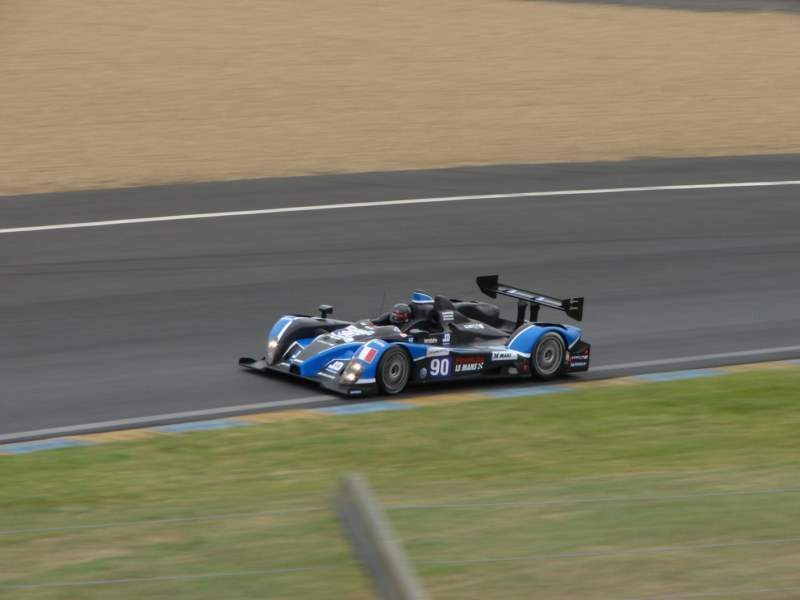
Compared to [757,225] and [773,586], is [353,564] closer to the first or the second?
[773,586]

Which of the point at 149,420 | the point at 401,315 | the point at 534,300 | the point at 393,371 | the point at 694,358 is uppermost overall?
the point at 534,300

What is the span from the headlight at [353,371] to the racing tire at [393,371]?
0.15m

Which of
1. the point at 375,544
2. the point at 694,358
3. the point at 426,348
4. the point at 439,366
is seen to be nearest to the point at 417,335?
the point at 426,348

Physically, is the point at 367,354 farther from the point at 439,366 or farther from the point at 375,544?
the point at 375,544

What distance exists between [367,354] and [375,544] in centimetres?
547

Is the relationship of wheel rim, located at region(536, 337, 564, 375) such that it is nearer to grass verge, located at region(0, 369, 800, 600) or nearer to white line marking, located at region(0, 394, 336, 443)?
grass verge, located at region(0, 369, 800, 600)

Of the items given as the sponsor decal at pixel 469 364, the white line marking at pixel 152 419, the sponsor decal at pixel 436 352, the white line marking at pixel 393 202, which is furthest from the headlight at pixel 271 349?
the white line marking at pixel 393 202

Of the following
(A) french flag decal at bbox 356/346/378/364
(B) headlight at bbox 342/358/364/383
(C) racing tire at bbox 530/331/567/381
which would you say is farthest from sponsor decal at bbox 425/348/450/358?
(C) racing tire at bbox 530/331/567/381

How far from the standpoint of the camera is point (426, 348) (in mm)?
9938

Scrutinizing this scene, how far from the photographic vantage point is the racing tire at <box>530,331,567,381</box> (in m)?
10.3

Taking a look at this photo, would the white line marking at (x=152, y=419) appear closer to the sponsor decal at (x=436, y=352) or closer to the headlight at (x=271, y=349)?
the headlight at (x=271, y=349)

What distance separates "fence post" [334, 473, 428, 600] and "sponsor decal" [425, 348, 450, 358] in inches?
208

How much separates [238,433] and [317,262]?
5.59 meters

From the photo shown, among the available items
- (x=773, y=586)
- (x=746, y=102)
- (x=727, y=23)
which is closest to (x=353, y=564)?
(x=773, y=586)
